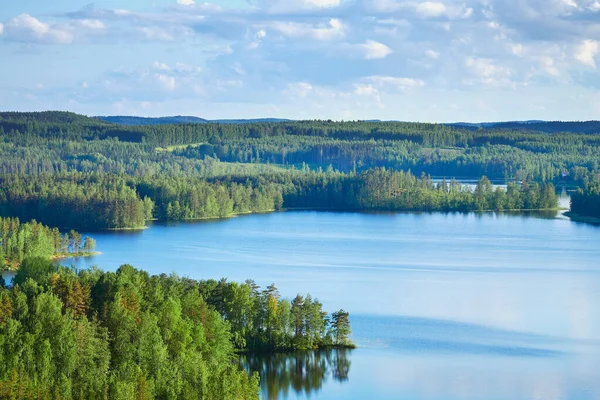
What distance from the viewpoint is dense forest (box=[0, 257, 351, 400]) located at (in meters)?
25.0

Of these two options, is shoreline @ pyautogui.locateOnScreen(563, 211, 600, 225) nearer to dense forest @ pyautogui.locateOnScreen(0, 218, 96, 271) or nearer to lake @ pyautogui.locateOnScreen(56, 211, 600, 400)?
lake @ pyautogui.locateOnScreen(56, 211, 600, 400)

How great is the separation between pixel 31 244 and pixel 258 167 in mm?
76936

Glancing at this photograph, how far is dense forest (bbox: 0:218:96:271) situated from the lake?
152 cm

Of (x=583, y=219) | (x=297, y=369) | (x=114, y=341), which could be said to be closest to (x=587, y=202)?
(x=583, y=219)

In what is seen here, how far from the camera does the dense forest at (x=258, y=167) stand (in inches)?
3228

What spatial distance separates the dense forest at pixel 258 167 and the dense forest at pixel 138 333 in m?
42.0

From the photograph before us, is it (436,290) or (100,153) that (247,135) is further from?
(436,290)

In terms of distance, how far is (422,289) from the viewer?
47062 millimetres

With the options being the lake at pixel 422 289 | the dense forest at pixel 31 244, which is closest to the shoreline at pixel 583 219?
the lake at pixel 422 289

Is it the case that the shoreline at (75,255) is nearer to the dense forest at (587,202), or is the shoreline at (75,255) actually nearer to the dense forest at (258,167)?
the dense forest at (258,167)

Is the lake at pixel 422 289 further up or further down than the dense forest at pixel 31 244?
further down

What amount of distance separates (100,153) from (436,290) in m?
86.5

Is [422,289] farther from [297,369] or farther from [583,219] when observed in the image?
[583,219]

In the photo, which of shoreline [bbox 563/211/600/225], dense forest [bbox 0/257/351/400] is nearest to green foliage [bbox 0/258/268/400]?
dense forest [bbox 0/257/351/400]
